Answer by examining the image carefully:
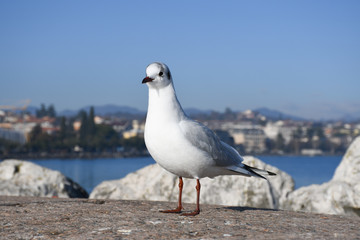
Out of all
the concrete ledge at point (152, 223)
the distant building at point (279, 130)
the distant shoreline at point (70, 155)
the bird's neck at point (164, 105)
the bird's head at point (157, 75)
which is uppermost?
the distant building at point (279, 130)

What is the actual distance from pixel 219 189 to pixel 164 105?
398 centimetres

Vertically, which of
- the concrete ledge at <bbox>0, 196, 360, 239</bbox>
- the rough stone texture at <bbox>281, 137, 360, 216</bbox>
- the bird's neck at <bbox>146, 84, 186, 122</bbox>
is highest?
the bird's neck at <bbox>146, 84, 186, 122</bbox>

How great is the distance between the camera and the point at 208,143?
17.2 feet

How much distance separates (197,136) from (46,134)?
110 metres

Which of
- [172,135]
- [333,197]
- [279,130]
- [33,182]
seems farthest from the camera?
[279,130]

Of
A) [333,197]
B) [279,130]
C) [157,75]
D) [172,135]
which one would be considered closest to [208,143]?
[172,135]

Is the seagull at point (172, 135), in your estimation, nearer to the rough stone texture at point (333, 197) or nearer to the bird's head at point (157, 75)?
the bird's head at point (157, 75)

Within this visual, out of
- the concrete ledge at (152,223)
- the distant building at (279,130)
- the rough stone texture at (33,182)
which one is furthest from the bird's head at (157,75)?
the distant building at (279,130)

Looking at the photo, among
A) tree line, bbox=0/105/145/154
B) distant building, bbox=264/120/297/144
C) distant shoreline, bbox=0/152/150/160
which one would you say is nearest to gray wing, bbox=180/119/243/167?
tree line, bbox=0/105/145/154

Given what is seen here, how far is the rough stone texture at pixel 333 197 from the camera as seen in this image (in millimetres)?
8172

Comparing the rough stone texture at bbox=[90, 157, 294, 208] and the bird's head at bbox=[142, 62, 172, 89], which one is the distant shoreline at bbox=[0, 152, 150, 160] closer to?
the rough stone texture at bbox=[90, 157, 294, 208]

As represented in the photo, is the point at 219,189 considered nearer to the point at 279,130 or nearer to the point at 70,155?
the point at 70,155

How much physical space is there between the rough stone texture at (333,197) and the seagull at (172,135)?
3594 mm

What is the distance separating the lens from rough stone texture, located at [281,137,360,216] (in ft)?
26.8
